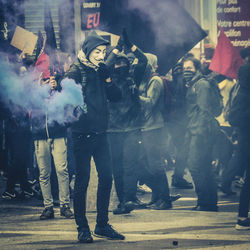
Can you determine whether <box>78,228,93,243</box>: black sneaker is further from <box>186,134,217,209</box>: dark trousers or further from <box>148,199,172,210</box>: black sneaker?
<box>186,134,217,209</box>: dark trousers

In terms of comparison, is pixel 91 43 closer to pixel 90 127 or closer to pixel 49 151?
pixel 90 127

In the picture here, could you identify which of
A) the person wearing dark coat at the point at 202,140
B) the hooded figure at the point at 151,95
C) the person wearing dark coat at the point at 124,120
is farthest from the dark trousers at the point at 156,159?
the person wearing dark coat at the point at 202,140

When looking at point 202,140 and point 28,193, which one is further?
point 28,193

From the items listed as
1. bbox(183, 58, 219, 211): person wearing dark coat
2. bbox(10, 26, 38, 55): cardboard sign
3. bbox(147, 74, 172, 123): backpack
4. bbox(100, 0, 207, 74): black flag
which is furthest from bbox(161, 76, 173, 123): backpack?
bbox(10, 26, 38, 55): cardboard sign

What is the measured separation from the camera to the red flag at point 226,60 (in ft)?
30.5

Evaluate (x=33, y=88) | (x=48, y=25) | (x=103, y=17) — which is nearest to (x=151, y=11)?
(x=103, y=17)

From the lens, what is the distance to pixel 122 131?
8055 mm

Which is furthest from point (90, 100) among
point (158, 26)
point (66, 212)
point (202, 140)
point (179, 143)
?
point (179, 143)

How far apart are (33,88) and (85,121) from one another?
1156 mm

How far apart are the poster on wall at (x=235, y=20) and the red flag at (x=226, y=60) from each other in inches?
107

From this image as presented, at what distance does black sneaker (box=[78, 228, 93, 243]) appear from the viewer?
6.30m

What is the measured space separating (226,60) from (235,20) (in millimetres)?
3496

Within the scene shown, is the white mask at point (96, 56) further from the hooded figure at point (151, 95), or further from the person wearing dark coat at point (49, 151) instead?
the hooded figure at point (151, 95)

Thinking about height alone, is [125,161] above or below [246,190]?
above
